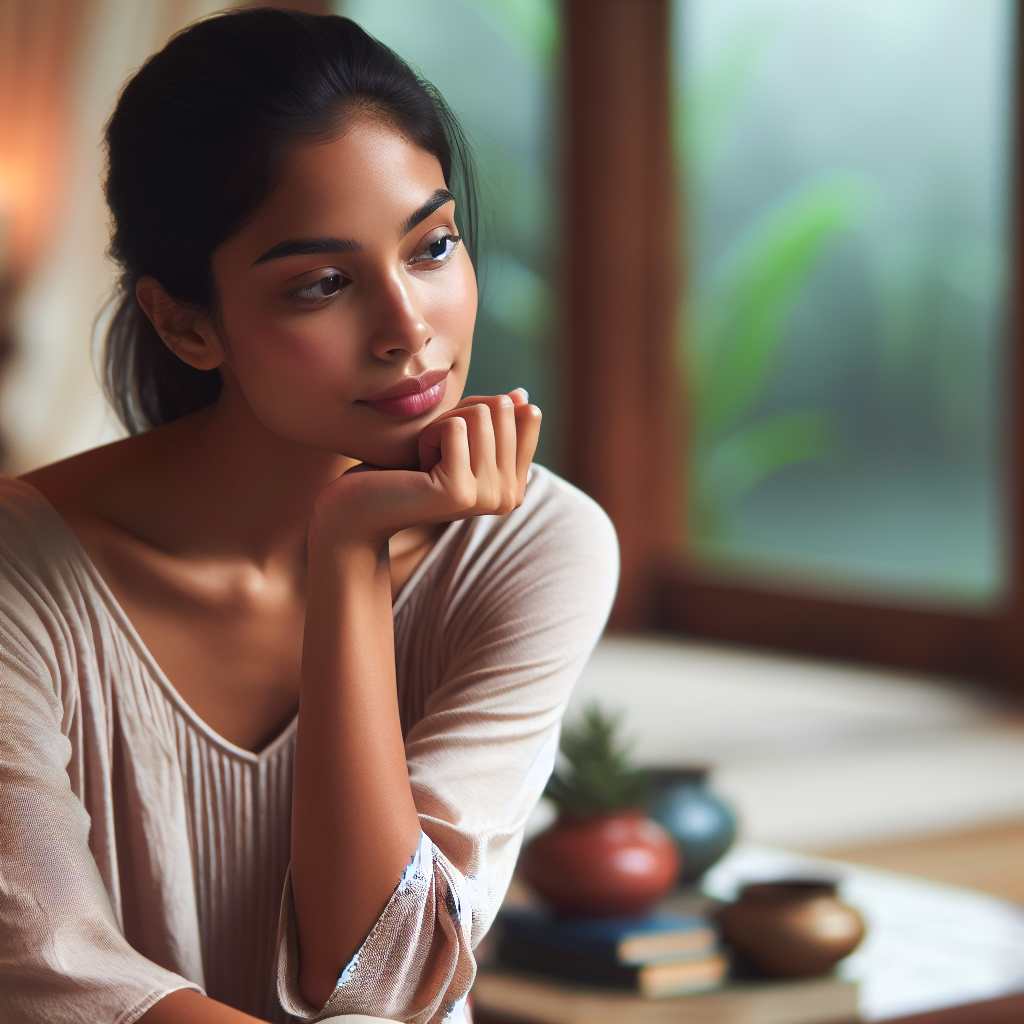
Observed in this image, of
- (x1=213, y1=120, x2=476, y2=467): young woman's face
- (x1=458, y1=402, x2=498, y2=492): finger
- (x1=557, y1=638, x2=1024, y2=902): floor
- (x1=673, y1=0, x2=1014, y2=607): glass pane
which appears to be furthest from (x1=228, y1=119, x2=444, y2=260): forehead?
(x1=673, y1=0, x2=1014, y2=607): glass pane

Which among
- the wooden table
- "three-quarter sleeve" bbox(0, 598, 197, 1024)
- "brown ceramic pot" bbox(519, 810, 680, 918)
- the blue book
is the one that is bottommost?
the wooden table

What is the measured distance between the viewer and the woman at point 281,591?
2.79ft

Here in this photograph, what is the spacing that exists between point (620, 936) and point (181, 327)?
2.80 ft

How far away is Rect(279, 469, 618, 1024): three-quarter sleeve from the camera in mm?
875

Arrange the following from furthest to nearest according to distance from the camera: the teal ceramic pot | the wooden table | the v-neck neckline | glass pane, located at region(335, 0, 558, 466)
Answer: glass pane, located at region(335, 0, 558, 466) → the teal ceramic pot → the wooden table → the v-neck neckline

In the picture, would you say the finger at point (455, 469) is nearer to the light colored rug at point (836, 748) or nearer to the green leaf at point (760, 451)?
the light colored rug at point (836, 748)

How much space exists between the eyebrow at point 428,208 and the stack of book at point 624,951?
0.88 metres

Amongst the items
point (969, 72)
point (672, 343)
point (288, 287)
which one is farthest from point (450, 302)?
point (672, 343)

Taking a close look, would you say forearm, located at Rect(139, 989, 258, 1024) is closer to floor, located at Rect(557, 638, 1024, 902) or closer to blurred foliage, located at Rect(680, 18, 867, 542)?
floor, located at Rect(557, 638, 1024, 902)

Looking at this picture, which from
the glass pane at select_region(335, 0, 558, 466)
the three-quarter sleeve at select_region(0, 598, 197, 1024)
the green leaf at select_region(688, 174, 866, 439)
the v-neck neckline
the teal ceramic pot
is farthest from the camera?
the glass pane at select_region(335, 0, 558, 466)

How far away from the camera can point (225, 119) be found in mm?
848

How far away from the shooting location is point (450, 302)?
89cm

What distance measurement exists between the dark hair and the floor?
1800 millimetres

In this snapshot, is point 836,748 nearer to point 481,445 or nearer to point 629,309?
point 629,309
